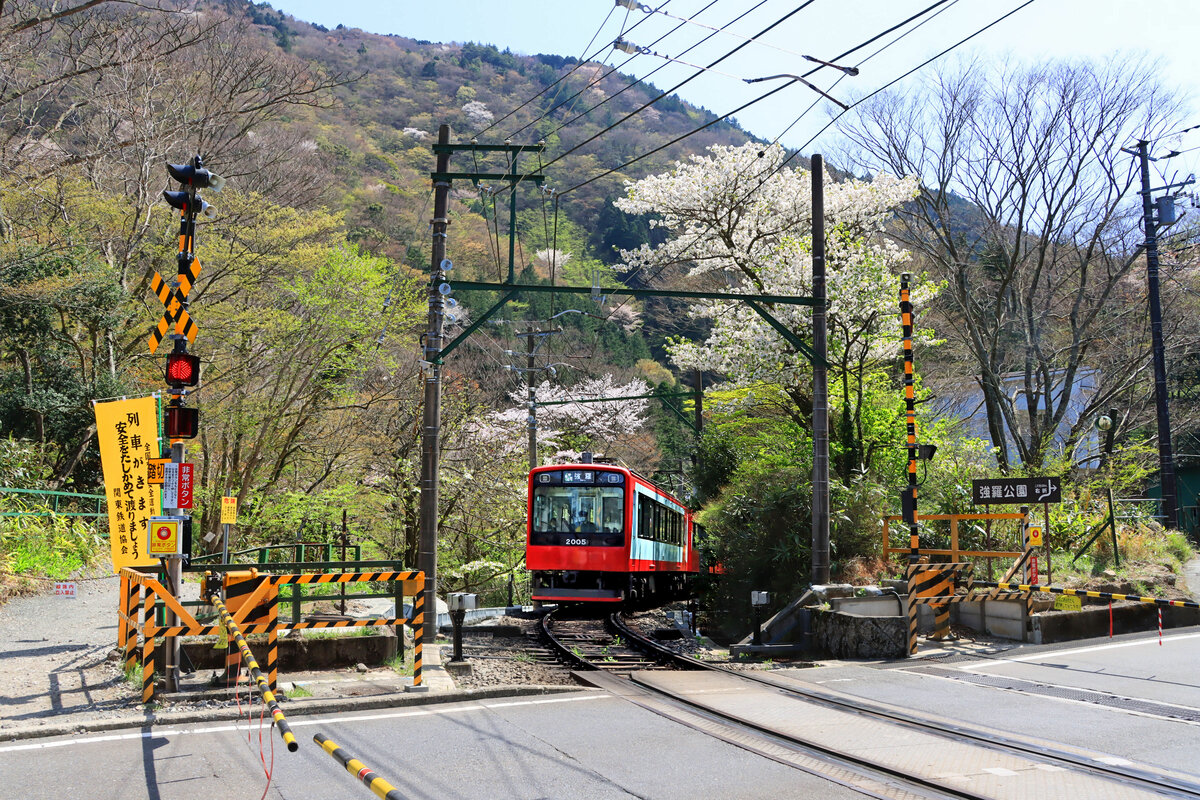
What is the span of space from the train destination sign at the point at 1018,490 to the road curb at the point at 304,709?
7482 millimetres

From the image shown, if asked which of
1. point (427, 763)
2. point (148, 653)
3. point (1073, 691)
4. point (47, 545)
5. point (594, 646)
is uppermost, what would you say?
point (47, 545)

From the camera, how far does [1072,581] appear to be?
51.6 ft

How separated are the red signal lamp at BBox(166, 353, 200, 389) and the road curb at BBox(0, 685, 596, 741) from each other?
303 cm

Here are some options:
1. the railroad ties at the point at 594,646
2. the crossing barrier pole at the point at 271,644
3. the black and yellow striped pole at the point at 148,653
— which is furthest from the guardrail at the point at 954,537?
the black and yellow striped pole at the point at 148,653

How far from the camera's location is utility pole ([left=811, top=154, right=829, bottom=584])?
14836 millimetres

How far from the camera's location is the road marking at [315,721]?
678 cm

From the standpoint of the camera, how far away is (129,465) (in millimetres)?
13555

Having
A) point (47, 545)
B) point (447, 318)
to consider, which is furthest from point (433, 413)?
point (47, 545)

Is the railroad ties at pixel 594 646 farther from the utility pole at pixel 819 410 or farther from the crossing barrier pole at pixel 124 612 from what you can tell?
the crossing barrier pole at pixel 124 612

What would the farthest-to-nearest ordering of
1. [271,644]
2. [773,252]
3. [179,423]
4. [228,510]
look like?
[773,252] → [228,510] → [179,423] → [271,644]

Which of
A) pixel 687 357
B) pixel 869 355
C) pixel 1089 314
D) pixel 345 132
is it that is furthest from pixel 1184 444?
pixel 345 132

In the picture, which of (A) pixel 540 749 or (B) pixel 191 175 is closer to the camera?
(A) pixel 540 749

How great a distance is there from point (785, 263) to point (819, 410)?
727cm

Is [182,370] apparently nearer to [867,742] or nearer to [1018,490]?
[867,742]
